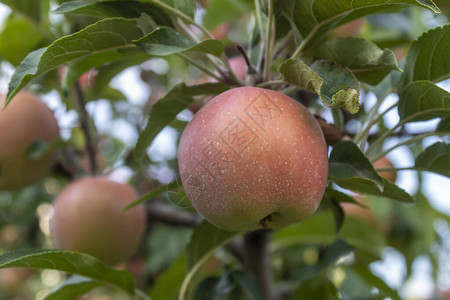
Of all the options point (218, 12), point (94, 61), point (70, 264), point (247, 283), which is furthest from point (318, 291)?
point (218, 12)

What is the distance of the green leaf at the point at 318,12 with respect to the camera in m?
0.68

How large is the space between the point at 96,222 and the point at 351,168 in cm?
75

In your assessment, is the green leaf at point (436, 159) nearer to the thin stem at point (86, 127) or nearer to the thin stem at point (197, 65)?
the thin stem at point (197, 65)

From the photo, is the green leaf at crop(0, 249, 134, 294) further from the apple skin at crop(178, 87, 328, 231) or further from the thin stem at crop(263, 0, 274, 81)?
the thin stem at crop(263, 0, 274, 81)

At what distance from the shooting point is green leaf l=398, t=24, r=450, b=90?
75 centimetres

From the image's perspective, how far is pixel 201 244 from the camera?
3.22ft

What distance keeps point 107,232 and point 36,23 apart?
0.56 metres

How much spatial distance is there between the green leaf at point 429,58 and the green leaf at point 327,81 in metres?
0.16

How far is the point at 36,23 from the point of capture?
1.29 meters

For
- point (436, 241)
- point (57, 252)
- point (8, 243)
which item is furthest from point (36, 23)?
point (436, 241)

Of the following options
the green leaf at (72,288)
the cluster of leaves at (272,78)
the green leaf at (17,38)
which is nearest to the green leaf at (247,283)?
the cluster of leaves at (272,78)

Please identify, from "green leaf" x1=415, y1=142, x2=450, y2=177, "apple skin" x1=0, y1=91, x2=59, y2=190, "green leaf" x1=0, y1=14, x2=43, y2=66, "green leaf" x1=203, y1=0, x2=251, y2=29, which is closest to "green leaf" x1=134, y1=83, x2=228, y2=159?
"green leaf" x1=415, y1=142, x2=450, y2=177

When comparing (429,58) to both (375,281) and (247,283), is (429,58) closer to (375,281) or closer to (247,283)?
(247,283)

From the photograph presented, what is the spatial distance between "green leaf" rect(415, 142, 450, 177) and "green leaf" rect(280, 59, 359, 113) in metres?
0.25
